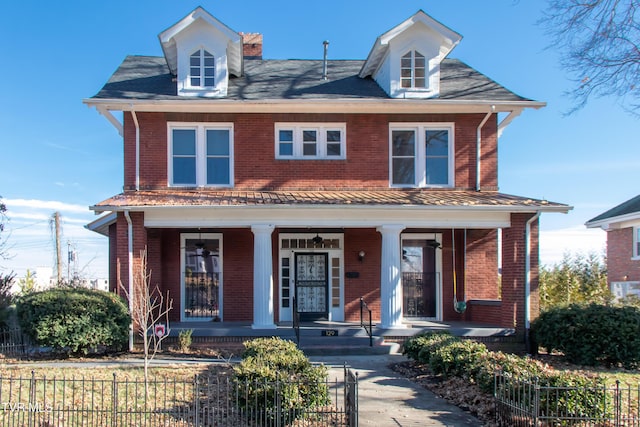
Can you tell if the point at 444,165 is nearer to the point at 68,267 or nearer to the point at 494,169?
the point at 494,169

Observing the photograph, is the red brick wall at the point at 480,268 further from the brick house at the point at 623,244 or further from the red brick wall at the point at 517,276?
the brick house at the point at 623,244

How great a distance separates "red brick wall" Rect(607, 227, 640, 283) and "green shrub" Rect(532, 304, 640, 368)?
1357 cm

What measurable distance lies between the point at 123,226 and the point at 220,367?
4.84 m

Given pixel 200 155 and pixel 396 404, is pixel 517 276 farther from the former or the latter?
pixel 200 155

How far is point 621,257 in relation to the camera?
82.8 feet

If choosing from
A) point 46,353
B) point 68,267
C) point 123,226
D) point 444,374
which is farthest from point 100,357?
point 68,267

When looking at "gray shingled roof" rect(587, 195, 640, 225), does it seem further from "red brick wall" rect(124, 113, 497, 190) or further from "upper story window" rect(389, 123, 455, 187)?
"upper story window" rect(389, 123, 455, 187)

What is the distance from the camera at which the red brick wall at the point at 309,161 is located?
15312 millimetres

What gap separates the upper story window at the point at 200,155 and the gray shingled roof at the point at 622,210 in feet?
59.6

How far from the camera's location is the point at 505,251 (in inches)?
573

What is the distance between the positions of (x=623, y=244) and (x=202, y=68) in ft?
67.2

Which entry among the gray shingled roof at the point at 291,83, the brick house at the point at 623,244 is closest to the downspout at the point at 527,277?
the gray shingled roof at the point at 291,83

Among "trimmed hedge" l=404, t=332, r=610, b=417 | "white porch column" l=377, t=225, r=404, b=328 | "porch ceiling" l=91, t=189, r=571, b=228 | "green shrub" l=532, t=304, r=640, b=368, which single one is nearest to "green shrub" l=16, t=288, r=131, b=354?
"porch ceiling" l=91, t=189, r=571, b=228

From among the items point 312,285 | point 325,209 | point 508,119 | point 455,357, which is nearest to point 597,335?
point 455,357
